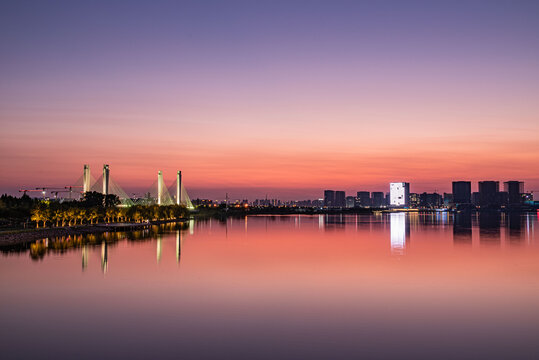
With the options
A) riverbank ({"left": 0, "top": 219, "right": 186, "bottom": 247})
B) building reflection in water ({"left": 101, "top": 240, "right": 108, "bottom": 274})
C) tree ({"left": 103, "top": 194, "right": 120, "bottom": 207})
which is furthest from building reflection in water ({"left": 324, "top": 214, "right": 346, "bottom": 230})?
building reflection in water ({"left": 101, "top": 240, "right": 108, "bottom": 274})

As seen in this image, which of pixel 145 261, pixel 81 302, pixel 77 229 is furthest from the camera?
pixel 77 229

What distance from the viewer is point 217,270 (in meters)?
26.4

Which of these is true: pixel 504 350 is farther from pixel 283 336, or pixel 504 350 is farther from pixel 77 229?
pixel 77 229

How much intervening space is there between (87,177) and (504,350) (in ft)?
292

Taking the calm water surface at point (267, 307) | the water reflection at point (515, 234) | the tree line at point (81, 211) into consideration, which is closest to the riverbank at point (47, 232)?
the tree line at point (81, 211)

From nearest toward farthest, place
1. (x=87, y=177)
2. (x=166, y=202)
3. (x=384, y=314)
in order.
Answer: (x=384, y=314) → (x=87, y=177) → (x=166, y=202)

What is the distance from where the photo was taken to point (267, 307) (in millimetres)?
16891

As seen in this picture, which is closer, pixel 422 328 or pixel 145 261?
pixel 422 328

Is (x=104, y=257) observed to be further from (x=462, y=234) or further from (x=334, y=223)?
(x=334, y=223)

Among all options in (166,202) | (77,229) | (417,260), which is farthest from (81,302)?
(166,202)

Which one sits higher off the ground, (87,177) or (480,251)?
(87,177)

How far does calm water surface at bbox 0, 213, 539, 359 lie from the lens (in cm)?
1221

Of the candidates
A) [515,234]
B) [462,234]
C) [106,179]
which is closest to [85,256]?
[462,234]

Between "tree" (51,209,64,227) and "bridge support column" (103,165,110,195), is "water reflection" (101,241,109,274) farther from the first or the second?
"bridge support column" (103,165,110,195)
